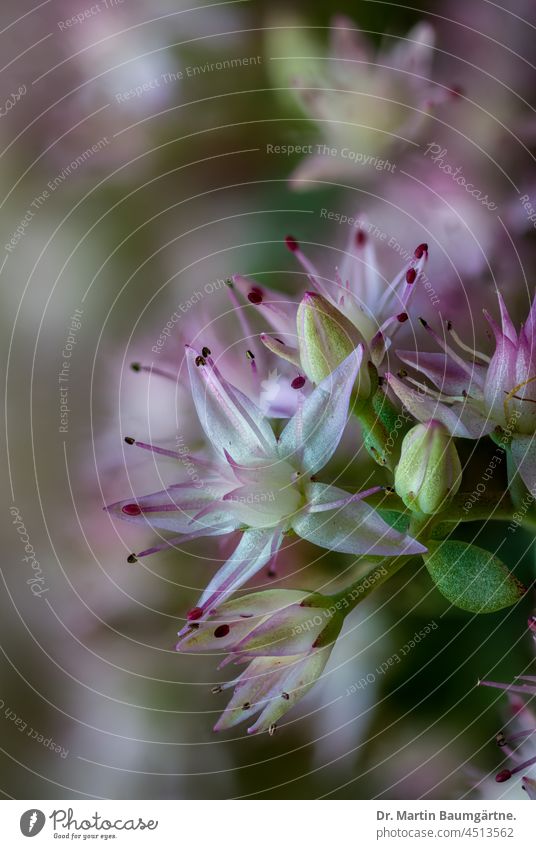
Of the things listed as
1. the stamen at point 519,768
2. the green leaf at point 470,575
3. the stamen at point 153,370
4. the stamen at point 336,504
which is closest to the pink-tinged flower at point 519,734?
the stamen at point 519,768

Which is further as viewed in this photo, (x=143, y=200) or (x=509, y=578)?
(x=143, y=200)

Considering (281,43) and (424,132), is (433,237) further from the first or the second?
(281,43)

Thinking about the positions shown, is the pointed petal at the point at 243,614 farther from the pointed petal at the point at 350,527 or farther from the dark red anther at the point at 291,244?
the dark red anther at the point at 291,244

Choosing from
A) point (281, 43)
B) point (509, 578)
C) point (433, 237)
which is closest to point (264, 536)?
point (509, 578)

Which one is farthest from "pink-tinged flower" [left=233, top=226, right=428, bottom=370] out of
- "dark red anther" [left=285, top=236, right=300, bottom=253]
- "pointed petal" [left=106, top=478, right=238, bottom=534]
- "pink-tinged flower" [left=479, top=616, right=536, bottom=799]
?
"pink-tinged flower" [left=479, top=616, right=536, bottom=799]

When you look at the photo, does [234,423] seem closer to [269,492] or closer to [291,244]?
[269,492]
